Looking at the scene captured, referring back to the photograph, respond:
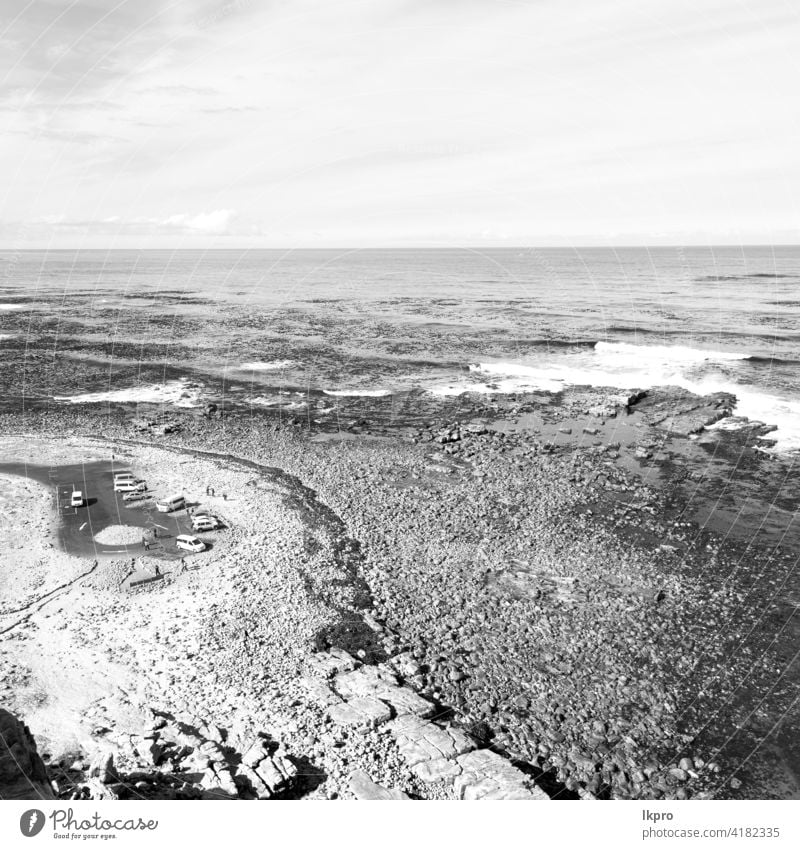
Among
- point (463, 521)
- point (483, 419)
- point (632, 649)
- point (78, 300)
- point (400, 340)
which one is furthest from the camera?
point (78, 300)

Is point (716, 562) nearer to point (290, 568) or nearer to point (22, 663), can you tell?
point (290, 568)

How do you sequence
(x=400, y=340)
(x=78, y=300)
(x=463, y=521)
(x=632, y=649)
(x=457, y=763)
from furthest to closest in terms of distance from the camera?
1. (x=78, y=300)
2. (x=400, y=340)
3. (x=463, y=521)
4. (x=632, y=649)
5. (x=457, y=763)

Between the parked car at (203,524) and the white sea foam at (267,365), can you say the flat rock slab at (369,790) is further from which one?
the white sea foam at (267,365)

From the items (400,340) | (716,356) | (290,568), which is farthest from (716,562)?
(400,340)


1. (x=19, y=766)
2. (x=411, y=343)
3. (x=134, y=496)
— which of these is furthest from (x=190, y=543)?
(x=411, y=343)

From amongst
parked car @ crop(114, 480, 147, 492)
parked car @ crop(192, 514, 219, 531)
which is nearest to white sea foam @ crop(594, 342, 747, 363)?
parked car @ crop(192, 514, 219, 531)

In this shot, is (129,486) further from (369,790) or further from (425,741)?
(369,790)
